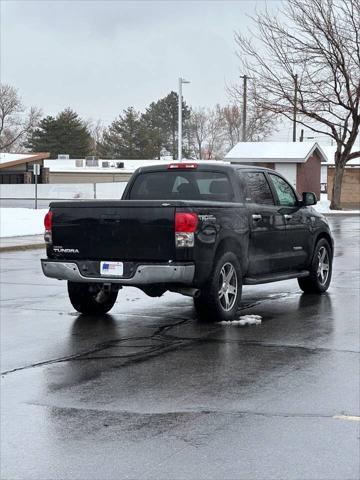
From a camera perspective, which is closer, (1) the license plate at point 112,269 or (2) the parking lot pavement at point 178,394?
(2) the parking lot pavement at point 178,394

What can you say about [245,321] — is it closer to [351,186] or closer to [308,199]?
[308,199]

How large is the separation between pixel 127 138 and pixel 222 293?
92538mm

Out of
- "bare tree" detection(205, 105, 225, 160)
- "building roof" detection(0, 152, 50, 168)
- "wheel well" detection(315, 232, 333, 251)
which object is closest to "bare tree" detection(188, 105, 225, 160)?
"bare tree" detection(205, 105, 225, 160)

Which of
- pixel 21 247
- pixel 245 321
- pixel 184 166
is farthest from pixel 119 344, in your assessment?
pixel 21 247

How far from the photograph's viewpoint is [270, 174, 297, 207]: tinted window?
454 inches

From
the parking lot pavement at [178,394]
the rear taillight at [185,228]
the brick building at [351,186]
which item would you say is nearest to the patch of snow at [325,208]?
the brick building at [351,186]

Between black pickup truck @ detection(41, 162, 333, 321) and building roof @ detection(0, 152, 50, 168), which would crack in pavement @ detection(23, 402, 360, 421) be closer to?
black pickup truck @ detection(41, 162, 333, 321)

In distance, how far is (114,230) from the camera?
9.44m

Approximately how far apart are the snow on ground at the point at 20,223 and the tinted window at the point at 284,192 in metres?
15.2

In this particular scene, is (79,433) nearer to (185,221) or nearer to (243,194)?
(185,221)

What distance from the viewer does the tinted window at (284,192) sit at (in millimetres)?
11541

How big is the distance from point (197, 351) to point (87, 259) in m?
2.13

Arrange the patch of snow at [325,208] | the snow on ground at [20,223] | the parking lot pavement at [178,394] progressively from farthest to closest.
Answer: the patch of snow at [325,208] < the snow on ground at [20,223] < the parking lot pavement at [178,394]

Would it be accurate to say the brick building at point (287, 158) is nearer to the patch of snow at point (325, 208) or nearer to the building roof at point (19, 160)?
the patch of snow at point (325, 208)
